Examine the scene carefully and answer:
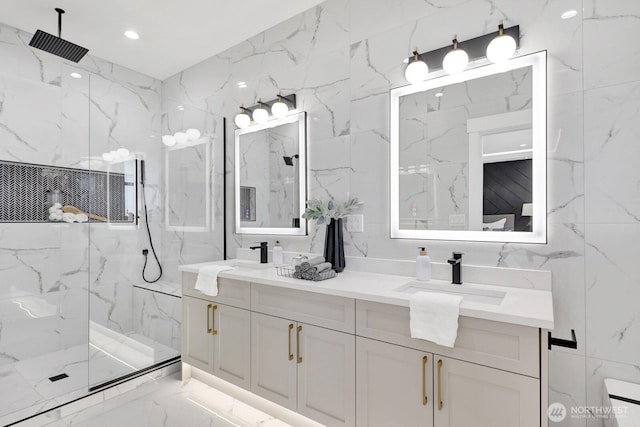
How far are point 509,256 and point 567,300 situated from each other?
313 millimetres

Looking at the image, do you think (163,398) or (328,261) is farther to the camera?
(163,398)

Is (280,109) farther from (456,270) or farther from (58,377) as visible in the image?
(58,377)

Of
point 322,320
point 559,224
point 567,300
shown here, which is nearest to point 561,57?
point 559,224

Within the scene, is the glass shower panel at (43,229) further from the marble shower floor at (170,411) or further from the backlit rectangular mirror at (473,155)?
the backlit rectangular mirror at (473,155)

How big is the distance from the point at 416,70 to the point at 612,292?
1.49 meters

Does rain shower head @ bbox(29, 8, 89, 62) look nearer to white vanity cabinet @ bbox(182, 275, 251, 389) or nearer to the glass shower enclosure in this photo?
the glass shower enclosure

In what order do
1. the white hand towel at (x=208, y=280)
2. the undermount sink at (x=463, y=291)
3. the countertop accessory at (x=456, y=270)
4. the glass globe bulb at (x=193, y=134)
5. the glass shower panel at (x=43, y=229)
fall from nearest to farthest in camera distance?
the undermount sink at (x=463, y=291) → the countertop accessory at (x=456, y=270) → the white hand towel at (x=208, y=280) → the glass shower panel at (x=43, y=229) → the glass globe bulb at (x=193, y=134)

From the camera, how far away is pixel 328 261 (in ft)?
7.34

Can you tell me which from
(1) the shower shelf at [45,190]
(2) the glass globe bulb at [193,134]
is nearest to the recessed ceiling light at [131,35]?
(2) the glass globe bulb at [193,134]

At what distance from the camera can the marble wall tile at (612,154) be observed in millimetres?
1490

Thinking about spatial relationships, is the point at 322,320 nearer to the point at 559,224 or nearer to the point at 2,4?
the point at 559,224

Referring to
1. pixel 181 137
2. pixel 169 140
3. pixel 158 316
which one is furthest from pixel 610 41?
pixel 158 316

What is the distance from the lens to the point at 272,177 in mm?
2797

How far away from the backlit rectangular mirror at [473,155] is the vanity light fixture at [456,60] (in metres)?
0.07
